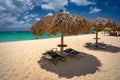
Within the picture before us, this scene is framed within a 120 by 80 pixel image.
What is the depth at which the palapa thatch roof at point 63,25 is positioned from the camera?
6.23 meters

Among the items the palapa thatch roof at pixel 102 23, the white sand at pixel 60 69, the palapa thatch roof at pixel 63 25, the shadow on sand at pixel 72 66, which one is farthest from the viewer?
the palapa thatch roof at pixel 102 23

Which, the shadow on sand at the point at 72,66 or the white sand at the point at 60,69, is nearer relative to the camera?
the white sand at the point at 60,69

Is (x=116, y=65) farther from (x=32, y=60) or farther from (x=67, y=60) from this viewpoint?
(x=32, y=60)

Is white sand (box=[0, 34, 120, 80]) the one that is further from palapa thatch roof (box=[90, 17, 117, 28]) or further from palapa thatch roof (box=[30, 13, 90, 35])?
palapa thatch roof (box=[90, 17, 117, 28])

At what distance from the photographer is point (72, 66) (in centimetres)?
638

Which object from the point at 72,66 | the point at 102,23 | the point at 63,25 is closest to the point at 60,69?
the point at 72,66

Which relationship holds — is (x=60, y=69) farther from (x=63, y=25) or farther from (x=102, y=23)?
(x=102, y=23)

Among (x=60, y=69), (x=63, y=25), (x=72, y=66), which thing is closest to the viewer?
(x=60, y=69)

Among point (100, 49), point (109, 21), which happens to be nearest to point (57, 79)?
point (100, 49)

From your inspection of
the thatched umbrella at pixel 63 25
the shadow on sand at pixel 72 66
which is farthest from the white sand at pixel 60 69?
the thatched umbrella at pixel 63 25

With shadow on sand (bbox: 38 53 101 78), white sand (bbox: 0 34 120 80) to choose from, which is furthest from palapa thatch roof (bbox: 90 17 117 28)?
shadow on sand (bbox: 38 53 101 78)

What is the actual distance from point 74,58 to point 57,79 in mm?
2478

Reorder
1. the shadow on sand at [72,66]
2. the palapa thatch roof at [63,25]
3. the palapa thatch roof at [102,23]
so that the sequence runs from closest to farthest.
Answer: the shadow on sand at [72,66], the palapa thatch roof at [63,25], the palapa thatch roof at [102,23]

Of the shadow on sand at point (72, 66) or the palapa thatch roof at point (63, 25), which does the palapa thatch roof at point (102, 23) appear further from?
the shadow on sand at point (72, 66)
